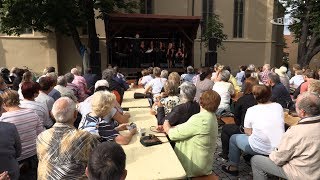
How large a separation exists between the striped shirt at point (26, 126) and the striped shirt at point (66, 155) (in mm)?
1376

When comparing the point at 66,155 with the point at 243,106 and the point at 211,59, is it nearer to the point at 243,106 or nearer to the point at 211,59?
the point at 243,106

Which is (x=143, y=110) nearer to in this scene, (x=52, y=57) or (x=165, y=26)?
(x=165, y=26)

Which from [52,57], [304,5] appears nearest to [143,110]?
[52,57]

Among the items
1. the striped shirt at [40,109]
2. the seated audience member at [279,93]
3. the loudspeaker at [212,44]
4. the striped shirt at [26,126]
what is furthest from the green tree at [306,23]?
the striped shirt at [26,126]

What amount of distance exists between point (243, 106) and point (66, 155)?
11.4ft

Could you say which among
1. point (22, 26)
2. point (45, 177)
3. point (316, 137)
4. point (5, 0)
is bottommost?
point (45, 177)

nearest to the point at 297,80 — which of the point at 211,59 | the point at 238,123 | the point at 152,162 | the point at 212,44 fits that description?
the point at 238,123

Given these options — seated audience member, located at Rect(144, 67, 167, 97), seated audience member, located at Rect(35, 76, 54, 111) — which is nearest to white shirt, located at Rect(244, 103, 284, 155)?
seated audience member, located at Rect(35, 76, 54, 111)

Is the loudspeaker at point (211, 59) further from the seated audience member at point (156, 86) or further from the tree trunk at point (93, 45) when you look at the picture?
the seated audience member at point (156, 86)

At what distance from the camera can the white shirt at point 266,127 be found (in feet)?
13.7

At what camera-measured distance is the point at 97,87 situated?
5812 mm

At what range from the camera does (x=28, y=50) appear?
19.1 m

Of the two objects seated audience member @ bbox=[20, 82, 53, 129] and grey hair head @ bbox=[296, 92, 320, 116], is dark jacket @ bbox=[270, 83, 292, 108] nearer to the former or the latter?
grey hair head @ bbox=[296, 92, 320, 116]

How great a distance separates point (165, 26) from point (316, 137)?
49.1ft
